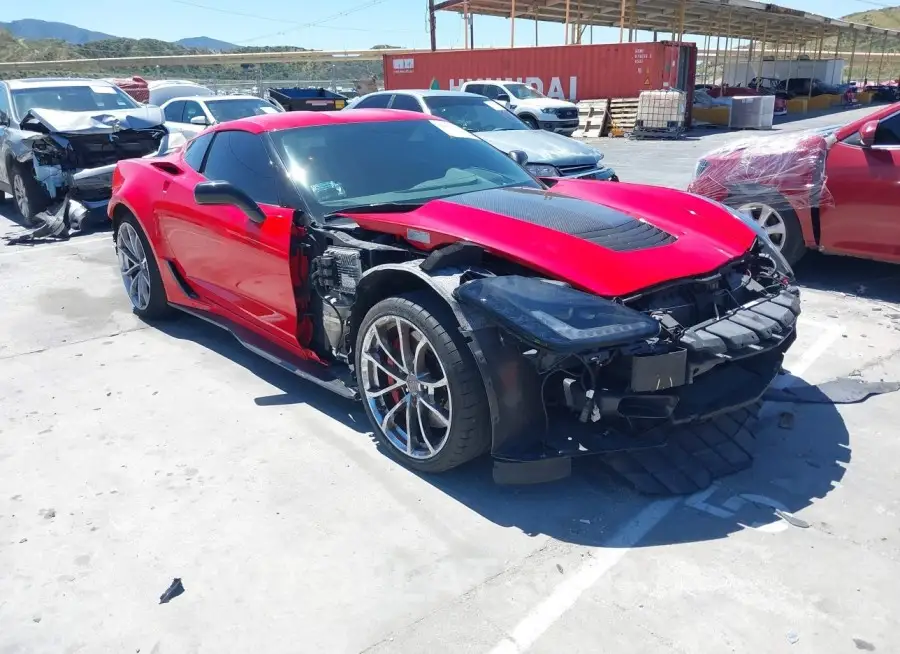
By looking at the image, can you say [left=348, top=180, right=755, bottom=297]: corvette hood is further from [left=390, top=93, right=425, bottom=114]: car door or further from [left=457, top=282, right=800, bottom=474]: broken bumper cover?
[left=390, top=93, right=425, bottom=114]: car door

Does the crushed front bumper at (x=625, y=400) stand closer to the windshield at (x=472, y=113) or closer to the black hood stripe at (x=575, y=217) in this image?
the black hood stripe at (x=575, y=217)

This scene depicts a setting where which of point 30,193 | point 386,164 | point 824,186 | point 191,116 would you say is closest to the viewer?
point 386,164

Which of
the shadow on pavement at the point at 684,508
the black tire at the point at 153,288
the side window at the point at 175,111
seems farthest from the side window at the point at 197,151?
the side window at the point at 175,111

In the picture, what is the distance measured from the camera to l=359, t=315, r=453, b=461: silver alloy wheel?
3.07 metres

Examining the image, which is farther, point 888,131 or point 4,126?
point 4,126

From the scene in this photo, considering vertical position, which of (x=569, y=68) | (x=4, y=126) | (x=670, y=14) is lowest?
(x=4, y=126)

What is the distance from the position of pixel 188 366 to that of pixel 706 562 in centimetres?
335

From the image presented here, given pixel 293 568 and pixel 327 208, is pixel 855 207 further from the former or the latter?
pixel 293 568

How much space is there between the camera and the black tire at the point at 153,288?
5.19 metres

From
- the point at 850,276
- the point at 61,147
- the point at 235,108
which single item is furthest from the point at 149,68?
the point at 850,276

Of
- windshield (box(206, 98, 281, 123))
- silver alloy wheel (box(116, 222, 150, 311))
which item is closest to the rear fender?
silver alloy wheel (box(116, 222, 150, 311))

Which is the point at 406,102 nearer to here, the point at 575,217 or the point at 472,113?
the point at 472,113

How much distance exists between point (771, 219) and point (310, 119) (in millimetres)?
3877

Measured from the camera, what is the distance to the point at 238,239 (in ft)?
13.2
